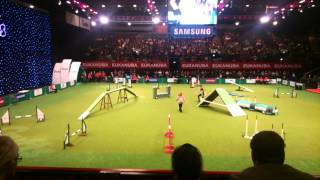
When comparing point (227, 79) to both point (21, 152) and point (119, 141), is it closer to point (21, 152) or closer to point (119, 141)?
point (119, 141)

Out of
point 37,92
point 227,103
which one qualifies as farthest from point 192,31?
point 37,92

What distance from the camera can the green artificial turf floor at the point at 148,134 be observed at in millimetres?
12393

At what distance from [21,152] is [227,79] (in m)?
36.1

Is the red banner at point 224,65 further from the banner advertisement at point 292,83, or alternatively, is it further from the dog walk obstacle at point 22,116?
the dog walk obstacle at point 22,116

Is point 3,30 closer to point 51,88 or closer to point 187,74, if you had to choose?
point 51,88

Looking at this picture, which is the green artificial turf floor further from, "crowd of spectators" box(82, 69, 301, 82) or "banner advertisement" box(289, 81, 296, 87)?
"crowd of spectators" box(82, 69, 301, 82)

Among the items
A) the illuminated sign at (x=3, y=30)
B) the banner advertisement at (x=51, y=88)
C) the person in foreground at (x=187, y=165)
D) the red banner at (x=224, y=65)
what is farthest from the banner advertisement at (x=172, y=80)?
the person in foreground at (x=187, y=165)

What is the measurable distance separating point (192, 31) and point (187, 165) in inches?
1600

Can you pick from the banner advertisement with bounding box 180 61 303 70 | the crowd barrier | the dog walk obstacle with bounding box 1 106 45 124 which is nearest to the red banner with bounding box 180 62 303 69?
the banner advertisement with bounding box 180 61 303 70

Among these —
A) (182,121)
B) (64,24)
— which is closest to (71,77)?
(64,24)

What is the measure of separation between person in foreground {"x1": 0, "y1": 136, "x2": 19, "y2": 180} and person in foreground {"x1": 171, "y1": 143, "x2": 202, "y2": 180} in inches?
56.5

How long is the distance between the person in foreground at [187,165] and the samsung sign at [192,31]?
40116 mm

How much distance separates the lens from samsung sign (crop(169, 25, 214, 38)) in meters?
41.8

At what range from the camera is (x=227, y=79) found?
45688 millimetres
